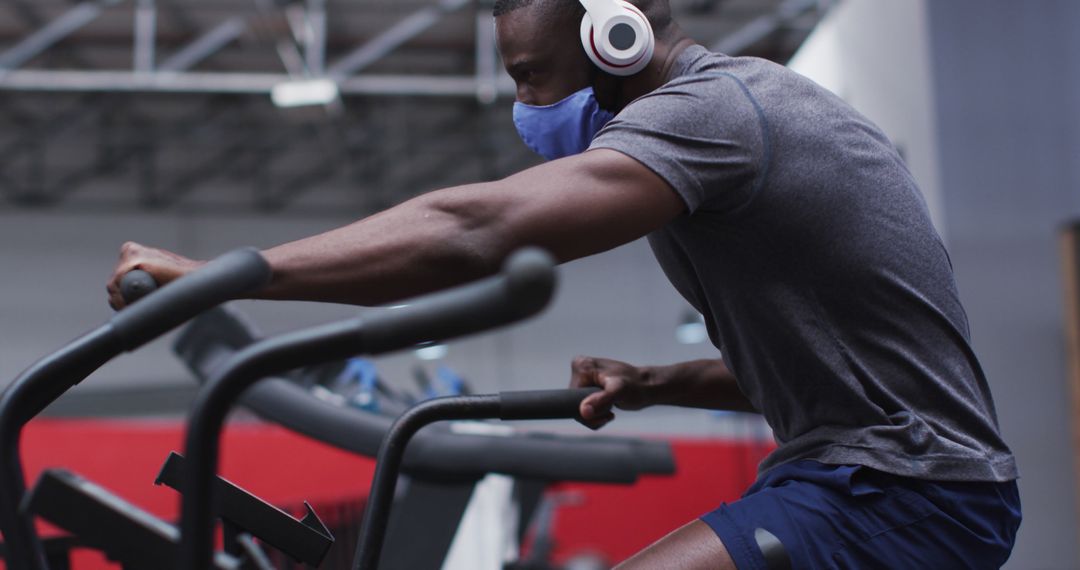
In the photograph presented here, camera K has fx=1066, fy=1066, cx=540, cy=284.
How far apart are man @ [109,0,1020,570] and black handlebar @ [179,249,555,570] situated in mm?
282

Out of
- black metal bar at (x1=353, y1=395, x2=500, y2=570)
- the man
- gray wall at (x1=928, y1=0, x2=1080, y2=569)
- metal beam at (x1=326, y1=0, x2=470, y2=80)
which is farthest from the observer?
metal beam at (x1=326, y1=0, x2=470, y2=80)

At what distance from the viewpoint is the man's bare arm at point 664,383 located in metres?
1.42

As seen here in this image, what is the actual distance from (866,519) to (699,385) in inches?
16.6

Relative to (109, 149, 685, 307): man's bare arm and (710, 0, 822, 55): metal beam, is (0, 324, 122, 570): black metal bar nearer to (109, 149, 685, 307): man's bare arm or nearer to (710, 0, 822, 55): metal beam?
(109, 149, 685, 307): man's bare arm

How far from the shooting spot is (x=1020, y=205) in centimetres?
464

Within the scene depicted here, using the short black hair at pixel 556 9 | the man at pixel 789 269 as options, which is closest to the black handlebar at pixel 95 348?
the man at pixel 789 269

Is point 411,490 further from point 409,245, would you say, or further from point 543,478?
point 409,245

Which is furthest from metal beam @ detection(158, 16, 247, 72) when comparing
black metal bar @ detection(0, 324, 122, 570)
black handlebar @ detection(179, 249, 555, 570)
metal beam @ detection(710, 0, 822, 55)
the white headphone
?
black handlebar @ detection(179, 249, 555, 570)

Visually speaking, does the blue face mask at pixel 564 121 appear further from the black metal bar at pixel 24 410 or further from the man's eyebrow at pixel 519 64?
the black metal bar at pixel 24 410

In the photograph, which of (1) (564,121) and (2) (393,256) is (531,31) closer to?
(1) (564,121)

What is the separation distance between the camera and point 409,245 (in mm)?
940

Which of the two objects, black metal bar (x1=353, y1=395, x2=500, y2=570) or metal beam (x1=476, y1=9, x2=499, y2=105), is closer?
black metal bar (x1=353, y1=395, x2=500, y2=570)

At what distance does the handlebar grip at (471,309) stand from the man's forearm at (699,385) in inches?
34.1

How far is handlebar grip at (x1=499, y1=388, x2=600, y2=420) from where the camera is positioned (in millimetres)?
1232
